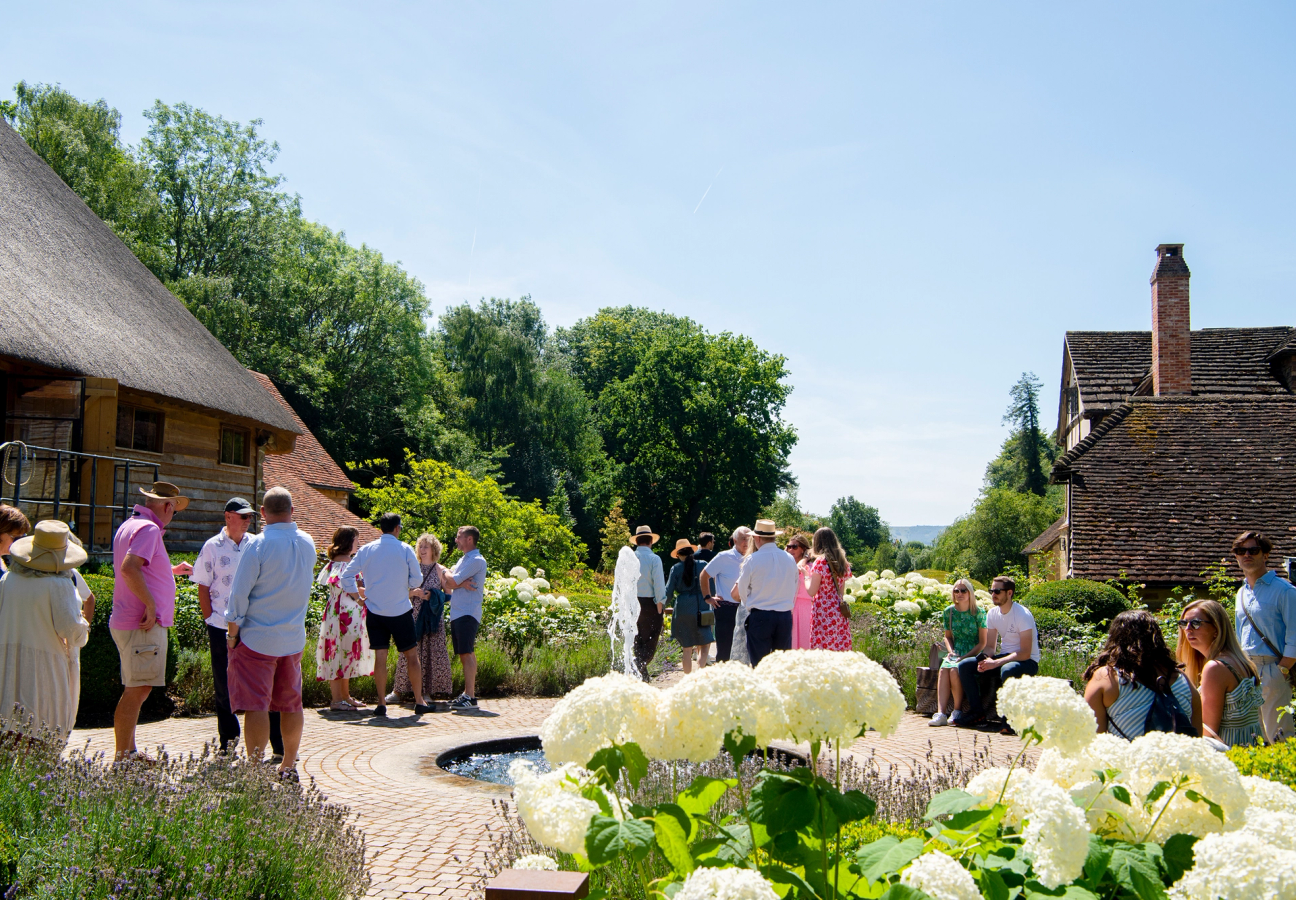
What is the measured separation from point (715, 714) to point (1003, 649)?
8.83m

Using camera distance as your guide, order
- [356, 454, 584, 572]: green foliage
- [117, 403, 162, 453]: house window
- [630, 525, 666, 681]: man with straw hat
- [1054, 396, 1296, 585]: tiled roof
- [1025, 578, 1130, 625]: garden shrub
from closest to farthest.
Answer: [630, 525, 666, 681]: man with straw hat, [1025, 578, 1130, 625]: garden shrub, [117, 403, 162, 453]: house window, [1054, 396, 1296, 585]: tiled roof, [356, 454, 584, 572]: green foliage

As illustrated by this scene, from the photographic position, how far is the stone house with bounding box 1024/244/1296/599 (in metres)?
17.3

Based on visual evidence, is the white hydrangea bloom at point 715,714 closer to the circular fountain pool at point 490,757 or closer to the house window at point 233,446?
the circular fountain pool at point 490,757

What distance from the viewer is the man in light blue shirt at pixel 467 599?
9656 millimetres

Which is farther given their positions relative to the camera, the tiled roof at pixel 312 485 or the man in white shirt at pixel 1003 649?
the tiled roof at pixel 312 485

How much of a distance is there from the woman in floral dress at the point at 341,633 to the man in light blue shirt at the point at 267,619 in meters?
3.15

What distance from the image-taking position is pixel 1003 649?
9.76m

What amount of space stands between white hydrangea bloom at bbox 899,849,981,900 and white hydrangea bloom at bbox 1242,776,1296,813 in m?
0.77

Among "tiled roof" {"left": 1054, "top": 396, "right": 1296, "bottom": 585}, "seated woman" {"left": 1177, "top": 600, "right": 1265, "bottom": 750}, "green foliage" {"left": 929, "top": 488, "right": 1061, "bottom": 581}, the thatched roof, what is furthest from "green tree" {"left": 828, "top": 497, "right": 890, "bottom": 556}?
"seated woman" {"left": 1177, "top": 600, "right": 1265, "bottom": 750}

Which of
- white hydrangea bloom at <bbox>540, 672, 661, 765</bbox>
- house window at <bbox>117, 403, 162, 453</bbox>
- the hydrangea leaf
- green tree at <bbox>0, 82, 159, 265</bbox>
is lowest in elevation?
the hydrangea leaf

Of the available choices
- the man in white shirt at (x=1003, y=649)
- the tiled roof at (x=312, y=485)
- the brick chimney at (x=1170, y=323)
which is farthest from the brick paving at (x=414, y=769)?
the brick chimney at (x=1170, y=323)

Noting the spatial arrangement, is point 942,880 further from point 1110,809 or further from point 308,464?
point 308,464

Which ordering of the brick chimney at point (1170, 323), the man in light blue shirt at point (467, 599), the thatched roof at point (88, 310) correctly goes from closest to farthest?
1. the man in light blue shirt at point (467, 599)
2. the thatched roof at point (88, 310)
3. the brick chimney at point (1170, 323)

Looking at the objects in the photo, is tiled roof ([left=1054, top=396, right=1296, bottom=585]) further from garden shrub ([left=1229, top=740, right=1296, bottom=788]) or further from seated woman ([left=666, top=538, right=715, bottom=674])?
garden shrub ([left=1229, top=740, right=1296, bottom=788])
